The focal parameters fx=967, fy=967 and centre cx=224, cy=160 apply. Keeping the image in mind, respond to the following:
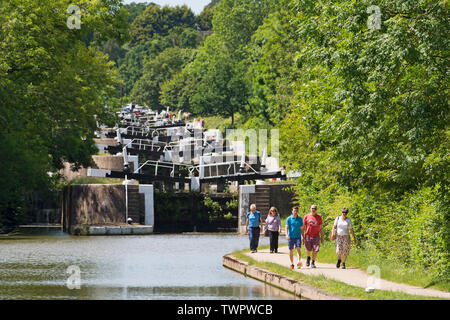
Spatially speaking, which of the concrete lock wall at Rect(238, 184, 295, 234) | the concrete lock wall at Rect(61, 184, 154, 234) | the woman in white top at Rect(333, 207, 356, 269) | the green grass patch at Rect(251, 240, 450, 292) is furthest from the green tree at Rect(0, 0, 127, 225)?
the woman in white top at Rect(333, 207, 356, 269)

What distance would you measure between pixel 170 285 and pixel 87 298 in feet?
9.91

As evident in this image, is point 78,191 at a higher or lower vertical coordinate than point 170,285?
higher

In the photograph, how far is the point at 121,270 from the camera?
26.6 meters

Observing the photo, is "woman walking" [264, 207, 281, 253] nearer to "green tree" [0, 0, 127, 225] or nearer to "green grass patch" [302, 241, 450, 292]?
"green grass patch" [302, 241, 450, 292]

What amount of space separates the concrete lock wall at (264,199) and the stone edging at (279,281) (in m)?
23.4

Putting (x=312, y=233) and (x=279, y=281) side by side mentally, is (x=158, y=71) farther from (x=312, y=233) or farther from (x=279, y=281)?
(x=279, y=281)

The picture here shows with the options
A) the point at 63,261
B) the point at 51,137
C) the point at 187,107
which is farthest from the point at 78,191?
the point at 187,107

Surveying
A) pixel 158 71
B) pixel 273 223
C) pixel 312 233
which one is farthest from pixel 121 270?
pixel 158 71

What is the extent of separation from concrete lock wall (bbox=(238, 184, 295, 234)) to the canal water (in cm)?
795

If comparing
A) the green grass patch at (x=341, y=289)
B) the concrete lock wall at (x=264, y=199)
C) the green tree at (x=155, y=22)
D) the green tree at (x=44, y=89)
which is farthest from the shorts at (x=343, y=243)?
the green tree at (x=155, y=22)

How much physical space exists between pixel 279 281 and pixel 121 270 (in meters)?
6.70

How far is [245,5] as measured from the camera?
10981cm
